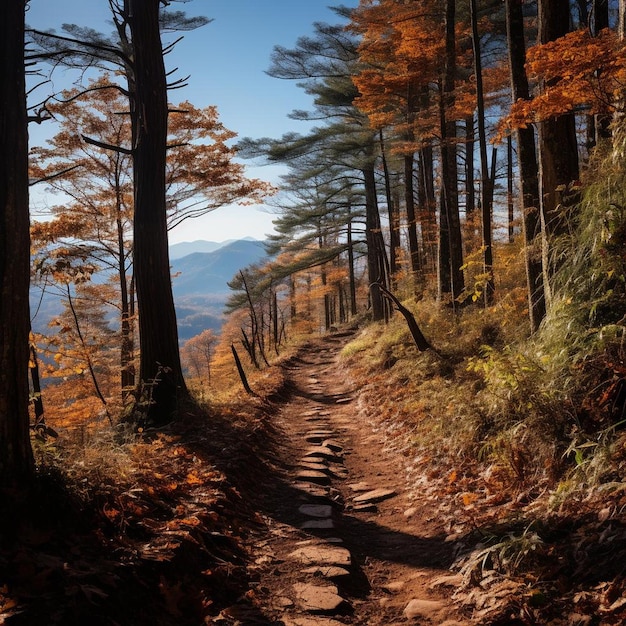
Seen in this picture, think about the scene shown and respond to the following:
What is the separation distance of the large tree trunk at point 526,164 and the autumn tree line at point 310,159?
0.09ft

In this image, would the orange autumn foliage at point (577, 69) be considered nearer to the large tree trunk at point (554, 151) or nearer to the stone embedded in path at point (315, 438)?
the large tree trunk at point (554, 151)

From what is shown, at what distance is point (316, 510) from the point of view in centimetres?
484

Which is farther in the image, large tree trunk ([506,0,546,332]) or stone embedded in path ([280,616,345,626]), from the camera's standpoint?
large tree trunk ([506,0,546,332])

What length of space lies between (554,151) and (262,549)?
5.45 metres

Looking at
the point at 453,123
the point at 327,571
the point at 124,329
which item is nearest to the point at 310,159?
the point at 453,123

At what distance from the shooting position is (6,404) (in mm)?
3172

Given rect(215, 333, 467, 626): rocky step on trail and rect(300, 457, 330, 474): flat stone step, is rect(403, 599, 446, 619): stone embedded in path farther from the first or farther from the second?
rect(300, 457, 330, 474): flat stone step

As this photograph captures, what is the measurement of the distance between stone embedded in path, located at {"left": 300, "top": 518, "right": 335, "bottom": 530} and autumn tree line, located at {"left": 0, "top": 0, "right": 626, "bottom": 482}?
8.14 feet

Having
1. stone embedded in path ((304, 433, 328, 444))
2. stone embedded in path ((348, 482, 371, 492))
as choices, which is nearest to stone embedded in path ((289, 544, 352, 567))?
stone embedded in path ((348, 482, 371, 492))

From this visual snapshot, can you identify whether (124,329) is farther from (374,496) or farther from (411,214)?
(374,496)

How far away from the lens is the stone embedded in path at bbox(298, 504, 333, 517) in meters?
4.75

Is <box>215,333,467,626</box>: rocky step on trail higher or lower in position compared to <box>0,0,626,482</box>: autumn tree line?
lower

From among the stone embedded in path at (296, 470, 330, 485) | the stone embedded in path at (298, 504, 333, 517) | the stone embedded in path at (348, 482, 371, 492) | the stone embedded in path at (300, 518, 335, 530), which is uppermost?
the stone embedded in path at (300, 518, 335, 530)

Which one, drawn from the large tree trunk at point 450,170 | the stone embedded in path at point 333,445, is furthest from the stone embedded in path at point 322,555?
the large tree trunk at point 450,170
